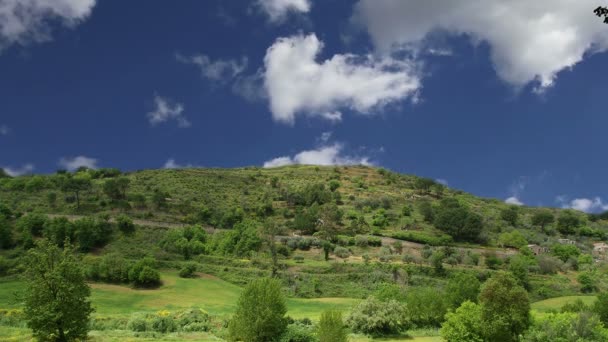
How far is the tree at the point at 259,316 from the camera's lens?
4497 cm

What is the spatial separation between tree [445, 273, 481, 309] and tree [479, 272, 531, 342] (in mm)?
18301

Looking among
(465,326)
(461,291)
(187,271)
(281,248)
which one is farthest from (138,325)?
(281,248)

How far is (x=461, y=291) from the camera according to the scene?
2499 inches

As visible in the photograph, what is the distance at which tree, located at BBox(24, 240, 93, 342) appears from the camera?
118 feet

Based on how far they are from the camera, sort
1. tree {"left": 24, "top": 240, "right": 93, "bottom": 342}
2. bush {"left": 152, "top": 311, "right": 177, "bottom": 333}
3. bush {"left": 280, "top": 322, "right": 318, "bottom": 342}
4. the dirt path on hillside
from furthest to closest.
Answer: the dirt path on hillside
bush {"left": 152, "top": 311, "right": 177, "bottom": 333}
bush {"left": 280, "top": 322, "right": 318, "bottom": 342}
tree {"left": 24, "top": 240, "right": 93, "bottom": 342}

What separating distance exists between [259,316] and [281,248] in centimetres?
5936

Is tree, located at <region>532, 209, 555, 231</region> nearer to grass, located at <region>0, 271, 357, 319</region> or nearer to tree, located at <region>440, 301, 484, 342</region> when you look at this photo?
grass, located at <region>0, 271, 357, 319</region>

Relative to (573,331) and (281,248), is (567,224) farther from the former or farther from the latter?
(573,331)

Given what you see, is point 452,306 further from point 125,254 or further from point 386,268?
point 125,254

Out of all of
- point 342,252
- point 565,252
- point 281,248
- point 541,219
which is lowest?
point 342,252

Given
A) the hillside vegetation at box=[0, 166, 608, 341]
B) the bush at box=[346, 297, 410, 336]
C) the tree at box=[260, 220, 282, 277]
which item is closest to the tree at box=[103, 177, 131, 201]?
the hillside vegetation at box=[0, 166, 608, 341]

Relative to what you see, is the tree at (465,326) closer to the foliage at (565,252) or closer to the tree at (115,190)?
the foliage at (565,252)

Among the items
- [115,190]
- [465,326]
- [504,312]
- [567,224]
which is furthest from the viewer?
[567,224]

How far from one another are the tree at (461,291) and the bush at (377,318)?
6.93 m
